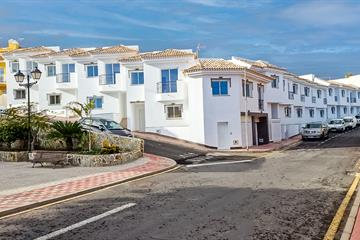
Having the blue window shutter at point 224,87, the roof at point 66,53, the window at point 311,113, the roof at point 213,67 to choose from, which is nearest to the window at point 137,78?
the roof at point 213,67

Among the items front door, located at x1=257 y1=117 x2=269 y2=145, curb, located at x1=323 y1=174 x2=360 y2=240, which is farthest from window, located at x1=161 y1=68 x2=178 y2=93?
curb, located at x1=323 y1=174 x2=360 y2=240

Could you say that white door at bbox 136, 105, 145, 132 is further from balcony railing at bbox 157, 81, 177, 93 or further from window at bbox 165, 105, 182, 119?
window at bbox 165, 105, 182, 119

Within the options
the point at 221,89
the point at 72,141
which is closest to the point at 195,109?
the point at 221,89

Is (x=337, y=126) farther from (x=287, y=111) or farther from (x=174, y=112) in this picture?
(x=174, y=112)

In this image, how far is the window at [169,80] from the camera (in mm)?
Answer: 39531

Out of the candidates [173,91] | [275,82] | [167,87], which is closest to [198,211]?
[173,91]

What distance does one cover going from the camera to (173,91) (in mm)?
39375

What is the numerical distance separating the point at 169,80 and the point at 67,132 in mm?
18543

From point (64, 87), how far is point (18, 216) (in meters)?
40.8

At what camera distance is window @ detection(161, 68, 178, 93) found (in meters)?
39.5

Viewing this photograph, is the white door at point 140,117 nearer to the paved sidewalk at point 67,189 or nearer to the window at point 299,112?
the paved sidewalk at point 67,189

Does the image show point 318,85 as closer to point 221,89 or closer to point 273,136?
point 273,136

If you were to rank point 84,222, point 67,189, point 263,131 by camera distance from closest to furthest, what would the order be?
point 84,222 < point 67,189 < point 263,131

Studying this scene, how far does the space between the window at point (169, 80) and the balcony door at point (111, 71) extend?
7.39 m
